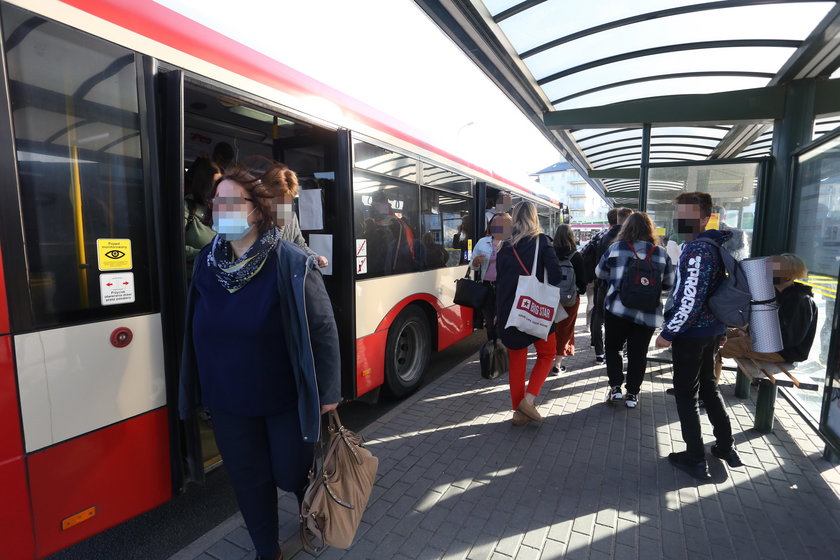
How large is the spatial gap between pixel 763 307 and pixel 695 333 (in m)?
0.50

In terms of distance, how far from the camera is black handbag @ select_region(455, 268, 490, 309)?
16.2 ft

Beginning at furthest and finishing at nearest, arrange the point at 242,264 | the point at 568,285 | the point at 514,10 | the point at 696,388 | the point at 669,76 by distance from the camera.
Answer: the point at 669,76, the point at 568,285, the point at 514,10, the point at 696,388, the point at 242,264

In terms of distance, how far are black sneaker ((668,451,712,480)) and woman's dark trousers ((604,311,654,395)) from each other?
3.21 feet

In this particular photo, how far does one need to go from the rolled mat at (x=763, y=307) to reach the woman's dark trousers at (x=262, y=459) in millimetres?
2913

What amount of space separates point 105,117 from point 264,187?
32.2 inches

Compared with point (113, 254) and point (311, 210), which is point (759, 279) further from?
point (113, 254)

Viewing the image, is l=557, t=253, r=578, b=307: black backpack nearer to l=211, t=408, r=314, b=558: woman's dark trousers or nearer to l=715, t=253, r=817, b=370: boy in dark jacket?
l=715, t=253, r=817, b=370: boy in dark jacket

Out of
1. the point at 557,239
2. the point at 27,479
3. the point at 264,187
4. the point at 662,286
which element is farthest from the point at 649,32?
the point at 27,479

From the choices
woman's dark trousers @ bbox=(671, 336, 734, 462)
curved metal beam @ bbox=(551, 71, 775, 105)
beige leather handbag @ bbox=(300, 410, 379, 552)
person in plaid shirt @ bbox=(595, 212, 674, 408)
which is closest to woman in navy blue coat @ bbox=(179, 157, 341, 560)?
beige leather handbag @ bbox=(300, 410, 379, 552)

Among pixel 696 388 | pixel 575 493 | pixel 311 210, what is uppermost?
pixel 311 210

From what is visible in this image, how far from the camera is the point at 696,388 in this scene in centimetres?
309

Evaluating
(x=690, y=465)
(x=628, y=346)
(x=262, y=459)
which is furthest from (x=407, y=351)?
(x=262, y=459)

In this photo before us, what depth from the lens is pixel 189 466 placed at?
2.42 metres

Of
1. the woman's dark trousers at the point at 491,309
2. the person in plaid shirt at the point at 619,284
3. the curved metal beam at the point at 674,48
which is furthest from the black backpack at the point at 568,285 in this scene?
the curved metal beam at the point at 674,48
